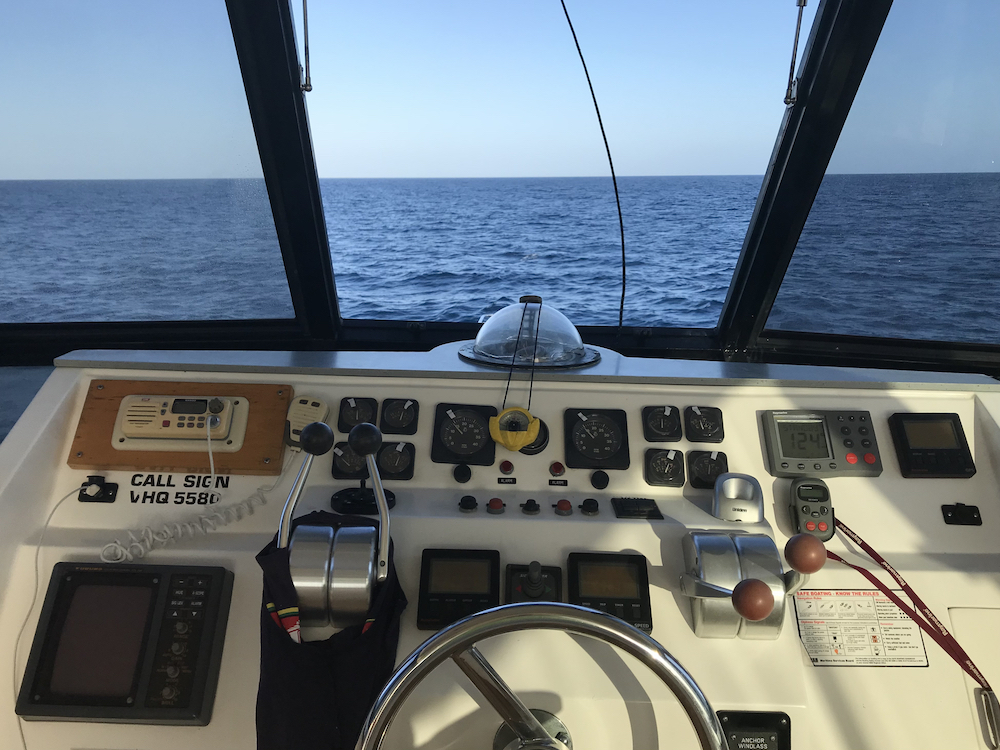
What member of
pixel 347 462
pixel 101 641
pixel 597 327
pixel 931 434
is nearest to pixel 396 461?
pixel 347 462

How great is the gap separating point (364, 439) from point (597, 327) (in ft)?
5.66

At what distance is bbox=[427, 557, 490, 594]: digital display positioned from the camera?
43.4 inches

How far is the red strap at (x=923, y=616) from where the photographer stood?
110 centimetres

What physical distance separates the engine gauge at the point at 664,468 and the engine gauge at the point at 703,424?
0.19ft

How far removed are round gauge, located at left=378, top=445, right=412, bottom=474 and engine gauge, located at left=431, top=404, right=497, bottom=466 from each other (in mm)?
59

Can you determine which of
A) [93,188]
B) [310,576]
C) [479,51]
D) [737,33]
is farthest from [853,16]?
[93,188]

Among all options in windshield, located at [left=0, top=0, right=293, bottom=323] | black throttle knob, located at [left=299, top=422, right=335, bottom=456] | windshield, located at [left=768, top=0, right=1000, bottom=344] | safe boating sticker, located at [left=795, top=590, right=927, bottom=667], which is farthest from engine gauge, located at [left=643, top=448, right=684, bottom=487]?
windshield, located at [left=0, top=0, right=293, bottom=323]

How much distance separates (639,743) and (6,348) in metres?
2.61

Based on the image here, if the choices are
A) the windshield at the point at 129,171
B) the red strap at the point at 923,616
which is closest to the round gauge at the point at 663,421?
the red strap at the point at 923,616

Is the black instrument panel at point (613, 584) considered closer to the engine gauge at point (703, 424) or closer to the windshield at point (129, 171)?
the engine gauge at point (703, 424)

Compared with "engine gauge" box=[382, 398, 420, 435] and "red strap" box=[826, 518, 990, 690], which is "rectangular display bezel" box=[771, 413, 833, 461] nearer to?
"red strap" box=[826, 518, 990, 690]

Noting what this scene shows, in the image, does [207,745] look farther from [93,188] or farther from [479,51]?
[479,51]

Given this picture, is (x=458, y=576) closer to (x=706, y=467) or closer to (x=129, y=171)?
(x=706, y=467)

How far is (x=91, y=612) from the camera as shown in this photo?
1107 millimetres
